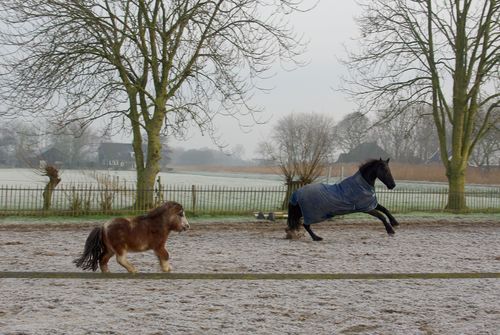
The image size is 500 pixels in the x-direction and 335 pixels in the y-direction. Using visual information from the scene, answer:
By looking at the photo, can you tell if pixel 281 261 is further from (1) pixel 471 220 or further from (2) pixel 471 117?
(2) pixel 471 117

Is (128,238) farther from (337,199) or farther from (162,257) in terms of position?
(337,199)

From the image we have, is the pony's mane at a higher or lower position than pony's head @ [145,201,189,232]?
higher

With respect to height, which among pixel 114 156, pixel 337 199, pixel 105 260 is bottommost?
pixel 105 260

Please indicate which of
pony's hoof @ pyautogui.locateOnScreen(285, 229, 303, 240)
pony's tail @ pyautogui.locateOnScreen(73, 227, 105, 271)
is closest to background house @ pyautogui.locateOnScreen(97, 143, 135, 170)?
pony's hoof @ pyautogui.locateOnScreen(285, 229, 303, 240)

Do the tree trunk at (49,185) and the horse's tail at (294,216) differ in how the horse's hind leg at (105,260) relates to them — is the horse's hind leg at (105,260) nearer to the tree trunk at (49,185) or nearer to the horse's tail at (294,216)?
the horse's tail at (294,216)

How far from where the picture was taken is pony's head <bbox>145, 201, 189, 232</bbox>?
767 centimetres

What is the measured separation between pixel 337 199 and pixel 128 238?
18.2ft

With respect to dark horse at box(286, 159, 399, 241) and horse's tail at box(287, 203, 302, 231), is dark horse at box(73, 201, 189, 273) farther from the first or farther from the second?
horse's tail at box(287, 203, 302, 231)

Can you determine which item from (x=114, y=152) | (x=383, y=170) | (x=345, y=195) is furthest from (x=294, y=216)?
(x=114, y=152)

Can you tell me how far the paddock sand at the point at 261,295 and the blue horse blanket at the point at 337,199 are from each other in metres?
0.76

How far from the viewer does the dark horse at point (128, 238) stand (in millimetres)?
7305

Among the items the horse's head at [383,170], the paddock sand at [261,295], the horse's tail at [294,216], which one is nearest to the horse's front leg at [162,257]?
the paddock sand at [261,295]

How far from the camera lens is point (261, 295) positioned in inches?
255

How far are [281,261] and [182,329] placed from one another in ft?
15.1
